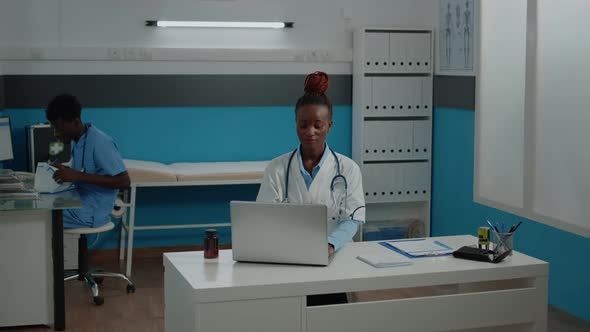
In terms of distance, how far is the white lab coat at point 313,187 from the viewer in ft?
10.8

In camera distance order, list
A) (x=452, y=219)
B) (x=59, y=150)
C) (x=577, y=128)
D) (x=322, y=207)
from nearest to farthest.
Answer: (x=322, y=207)
(x=577, y=128)
(x=59, y=150)
(x=452, y=219)

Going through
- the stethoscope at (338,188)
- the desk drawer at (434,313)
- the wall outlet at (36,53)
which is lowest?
the desk drawer at (434,313)

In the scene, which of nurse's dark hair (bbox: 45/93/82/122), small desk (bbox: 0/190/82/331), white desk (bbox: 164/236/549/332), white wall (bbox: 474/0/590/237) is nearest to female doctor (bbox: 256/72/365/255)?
white desk (bbox: 164/236/549/332)

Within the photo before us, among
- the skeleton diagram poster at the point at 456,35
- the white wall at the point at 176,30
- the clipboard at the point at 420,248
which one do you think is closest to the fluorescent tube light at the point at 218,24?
the white wall at the point at 176,30

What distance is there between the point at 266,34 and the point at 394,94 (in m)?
1.07

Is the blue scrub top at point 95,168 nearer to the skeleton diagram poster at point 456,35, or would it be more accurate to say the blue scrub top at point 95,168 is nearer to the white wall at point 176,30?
the white wall at point 176,30

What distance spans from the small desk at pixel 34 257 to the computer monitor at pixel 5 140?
1.29 meters

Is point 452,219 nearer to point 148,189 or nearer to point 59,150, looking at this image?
point 148,189

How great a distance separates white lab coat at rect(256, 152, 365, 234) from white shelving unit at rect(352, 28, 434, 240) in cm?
296

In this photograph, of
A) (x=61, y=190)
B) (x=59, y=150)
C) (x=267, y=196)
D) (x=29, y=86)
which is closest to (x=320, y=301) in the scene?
(x=267, y=196)

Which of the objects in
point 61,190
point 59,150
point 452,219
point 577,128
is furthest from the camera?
point 452,219

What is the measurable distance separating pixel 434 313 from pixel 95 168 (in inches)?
105

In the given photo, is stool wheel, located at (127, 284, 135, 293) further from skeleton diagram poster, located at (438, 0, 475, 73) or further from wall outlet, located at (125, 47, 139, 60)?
skeleton diagram poster, located at (438, 0, 475, 73)

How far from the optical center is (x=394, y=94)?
6.37m
